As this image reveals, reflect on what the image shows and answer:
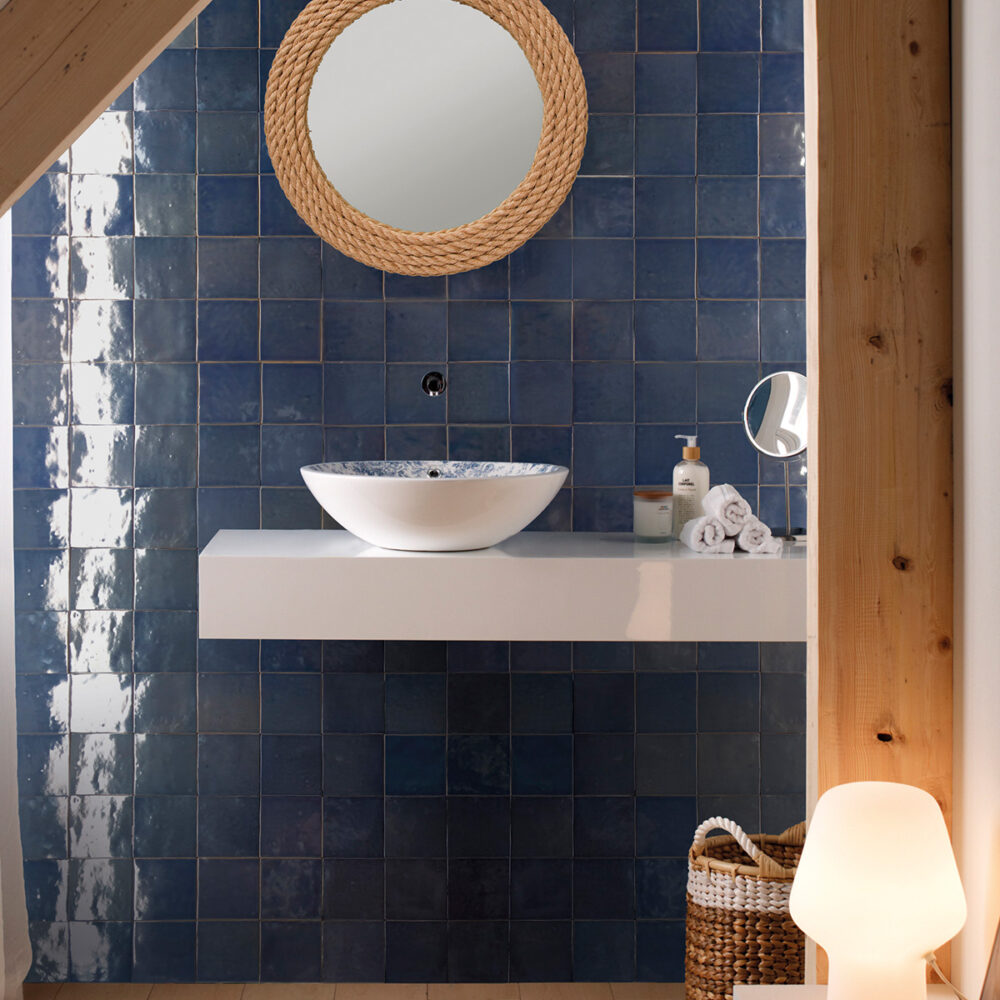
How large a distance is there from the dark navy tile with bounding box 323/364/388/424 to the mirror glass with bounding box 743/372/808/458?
782mm

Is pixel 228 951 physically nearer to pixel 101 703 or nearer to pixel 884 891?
pixel 101 703

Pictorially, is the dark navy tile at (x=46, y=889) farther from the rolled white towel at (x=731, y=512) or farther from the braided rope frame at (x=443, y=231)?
the rolled white towel at (x=731, y=512)

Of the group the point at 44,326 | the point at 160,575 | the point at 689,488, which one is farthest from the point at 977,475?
the point at 44,326

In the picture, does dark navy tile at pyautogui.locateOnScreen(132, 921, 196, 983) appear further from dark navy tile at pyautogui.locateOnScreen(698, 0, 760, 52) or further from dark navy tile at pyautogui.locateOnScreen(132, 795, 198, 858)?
dark navy tile at pyautogui.locateOnScreen(698, 0, 760, 52)

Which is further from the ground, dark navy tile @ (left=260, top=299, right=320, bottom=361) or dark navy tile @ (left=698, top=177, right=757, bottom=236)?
dark navy tile @ (left=698, top=177, right=757, bottom=236)

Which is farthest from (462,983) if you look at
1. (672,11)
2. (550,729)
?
(672,11)

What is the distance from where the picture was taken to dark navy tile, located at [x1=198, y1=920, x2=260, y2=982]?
248 centimetres

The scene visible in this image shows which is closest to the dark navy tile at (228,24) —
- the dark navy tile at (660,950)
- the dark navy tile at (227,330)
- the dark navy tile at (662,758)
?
the dark navy tile at (227,330)

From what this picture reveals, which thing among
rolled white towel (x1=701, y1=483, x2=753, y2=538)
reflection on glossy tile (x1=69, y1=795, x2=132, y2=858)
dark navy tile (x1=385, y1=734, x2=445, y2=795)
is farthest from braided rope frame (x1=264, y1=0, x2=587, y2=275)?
reflection on glossy tile (x1=69, y1=795, x2=132, y2=858)

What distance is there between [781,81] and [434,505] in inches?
53.2

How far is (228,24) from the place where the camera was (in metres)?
2.38

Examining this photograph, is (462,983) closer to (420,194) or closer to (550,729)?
(550,729)

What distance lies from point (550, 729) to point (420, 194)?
1.29 meters

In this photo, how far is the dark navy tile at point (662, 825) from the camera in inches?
97.2
